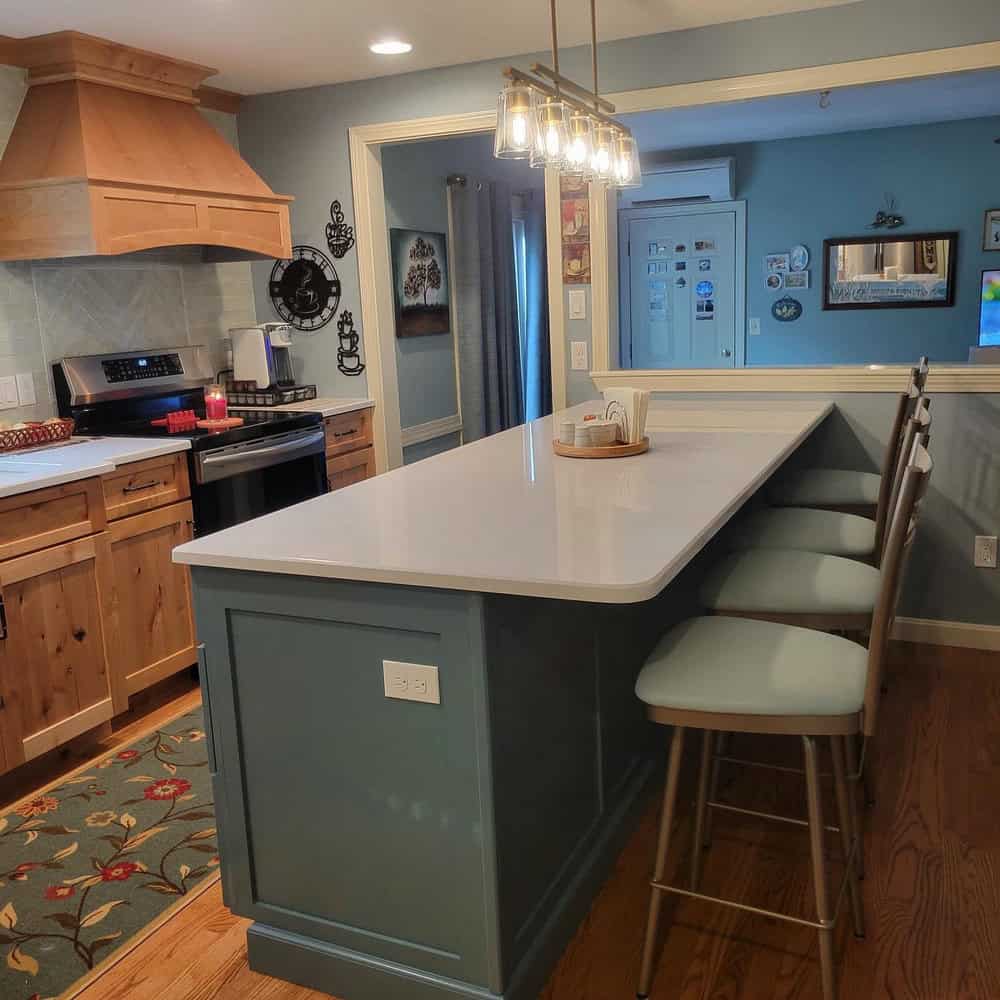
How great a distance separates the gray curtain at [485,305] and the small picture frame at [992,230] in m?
3.26

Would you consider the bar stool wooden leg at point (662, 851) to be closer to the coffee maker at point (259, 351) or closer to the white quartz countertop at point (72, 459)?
the white quartz countertop at point (72, 459)

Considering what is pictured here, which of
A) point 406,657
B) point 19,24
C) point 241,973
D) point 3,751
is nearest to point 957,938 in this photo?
point 406,657

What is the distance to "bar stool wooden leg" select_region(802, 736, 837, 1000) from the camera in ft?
5.50

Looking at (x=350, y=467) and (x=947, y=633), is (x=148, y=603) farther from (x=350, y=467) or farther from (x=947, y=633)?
(x=947, y=633)

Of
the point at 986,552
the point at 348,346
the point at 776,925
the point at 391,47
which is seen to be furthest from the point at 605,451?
the point at 348,346

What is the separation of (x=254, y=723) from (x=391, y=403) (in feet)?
9.36

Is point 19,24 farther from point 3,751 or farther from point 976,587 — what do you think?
point 976,587

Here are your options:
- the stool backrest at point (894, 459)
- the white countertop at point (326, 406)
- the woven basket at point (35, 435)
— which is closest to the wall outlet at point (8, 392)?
the woven basket at point (35, 435)

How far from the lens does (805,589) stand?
2.20m

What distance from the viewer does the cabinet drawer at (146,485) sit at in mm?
3141

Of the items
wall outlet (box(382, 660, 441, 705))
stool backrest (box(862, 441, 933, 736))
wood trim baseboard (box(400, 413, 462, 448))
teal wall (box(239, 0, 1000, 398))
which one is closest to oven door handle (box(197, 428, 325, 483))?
A: teal wall (box(239, 0, 1000, 398))

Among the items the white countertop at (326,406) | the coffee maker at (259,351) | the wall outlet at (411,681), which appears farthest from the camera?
the coffee maker at (259,351)

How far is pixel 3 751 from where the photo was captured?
2.72 meters

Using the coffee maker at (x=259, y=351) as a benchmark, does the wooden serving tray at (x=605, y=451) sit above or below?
below
